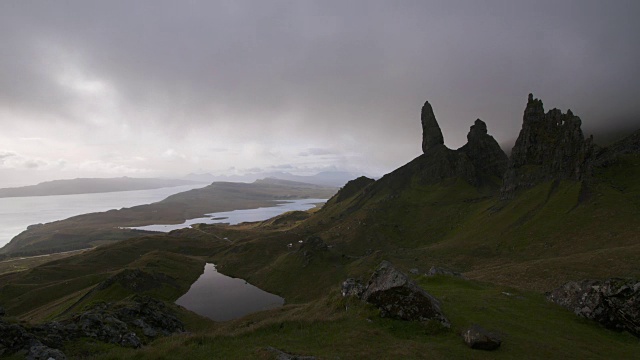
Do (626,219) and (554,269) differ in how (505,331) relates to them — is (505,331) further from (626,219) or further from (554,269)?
(626,219)

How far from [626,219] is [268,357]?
86.6 metres

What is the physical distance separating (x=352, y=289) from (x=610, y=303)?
21.6 meters

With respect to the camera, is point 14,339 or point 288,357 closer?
point 288,357

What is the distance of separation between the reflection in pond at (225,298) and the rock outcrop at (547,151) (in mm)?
90744

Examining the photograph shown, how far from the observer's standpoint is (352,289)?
29.7 metres

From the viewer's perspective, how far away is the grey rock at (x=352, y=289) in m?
28.2

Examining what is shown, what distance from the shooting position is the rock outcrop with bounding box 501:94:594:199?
95250 mm

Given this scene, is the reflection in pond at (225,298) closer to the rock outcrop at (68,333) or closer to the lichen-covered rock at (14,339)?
the rock outcrop at (68,333)

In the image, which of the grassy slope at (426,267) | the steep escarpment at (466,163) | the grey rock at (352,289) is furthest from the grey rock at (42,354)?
the steep escarpment at (466,163)

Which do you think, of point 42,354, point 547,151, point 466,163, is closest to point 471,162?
point 466,163

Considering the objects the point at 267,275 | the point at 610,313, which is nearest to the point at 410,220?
the point at 267,275

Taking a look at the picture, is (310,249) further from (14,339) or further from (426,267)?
(14,339)

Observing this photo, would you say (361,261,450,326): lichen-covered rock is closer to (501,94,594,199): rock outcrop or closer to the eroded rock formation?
(501,94,594,199): rock outcrop

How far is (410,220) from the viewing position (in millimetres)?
134000
